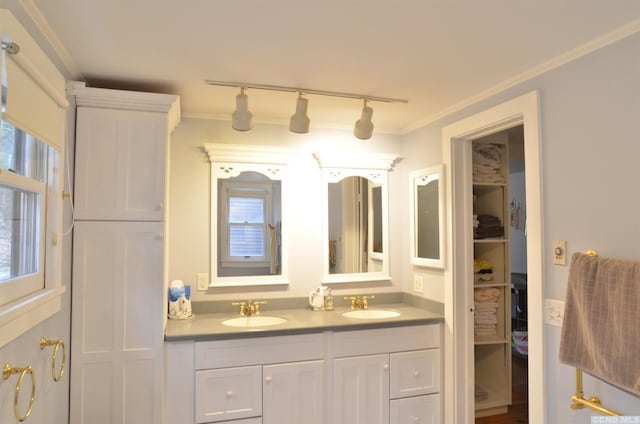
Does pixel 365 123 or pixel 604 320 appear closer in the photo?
pixel 604 320

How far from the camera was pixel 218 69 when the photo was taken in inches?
78.2

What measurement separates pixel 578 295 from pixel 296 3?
151cm

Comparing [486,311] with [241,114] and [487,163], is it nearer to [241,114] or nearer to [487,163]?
[487,163]

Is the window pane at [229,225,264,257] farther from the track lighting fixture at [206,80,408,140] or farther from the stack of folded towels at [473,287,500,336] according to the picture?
the stack of folded towels at [473,287,500,336]

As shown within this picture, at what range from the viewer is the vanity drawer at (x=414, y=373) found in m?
2.53

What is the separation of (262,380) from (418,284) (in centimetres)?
125

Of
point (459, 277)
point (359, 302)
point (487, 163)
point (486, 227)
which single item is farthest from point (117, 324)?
point (487, 163)

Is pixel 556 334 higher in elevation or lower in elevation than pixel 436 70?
lower

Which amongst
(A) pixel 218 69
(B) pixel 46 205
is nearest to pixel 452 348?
(A) pixel 218 69

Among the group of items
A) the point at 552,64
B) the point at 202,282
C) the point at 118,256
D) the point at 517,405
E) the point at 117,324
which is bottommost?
the point at 517,405

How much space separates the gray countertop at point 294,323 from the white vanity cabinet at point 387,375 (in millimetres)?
56

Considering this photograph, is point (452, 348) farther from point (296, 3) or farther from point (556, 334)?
point (296, 3)

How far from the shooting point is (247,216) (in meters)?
2.84

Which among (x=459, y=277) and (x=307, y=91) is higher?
(x=307, y=91)
